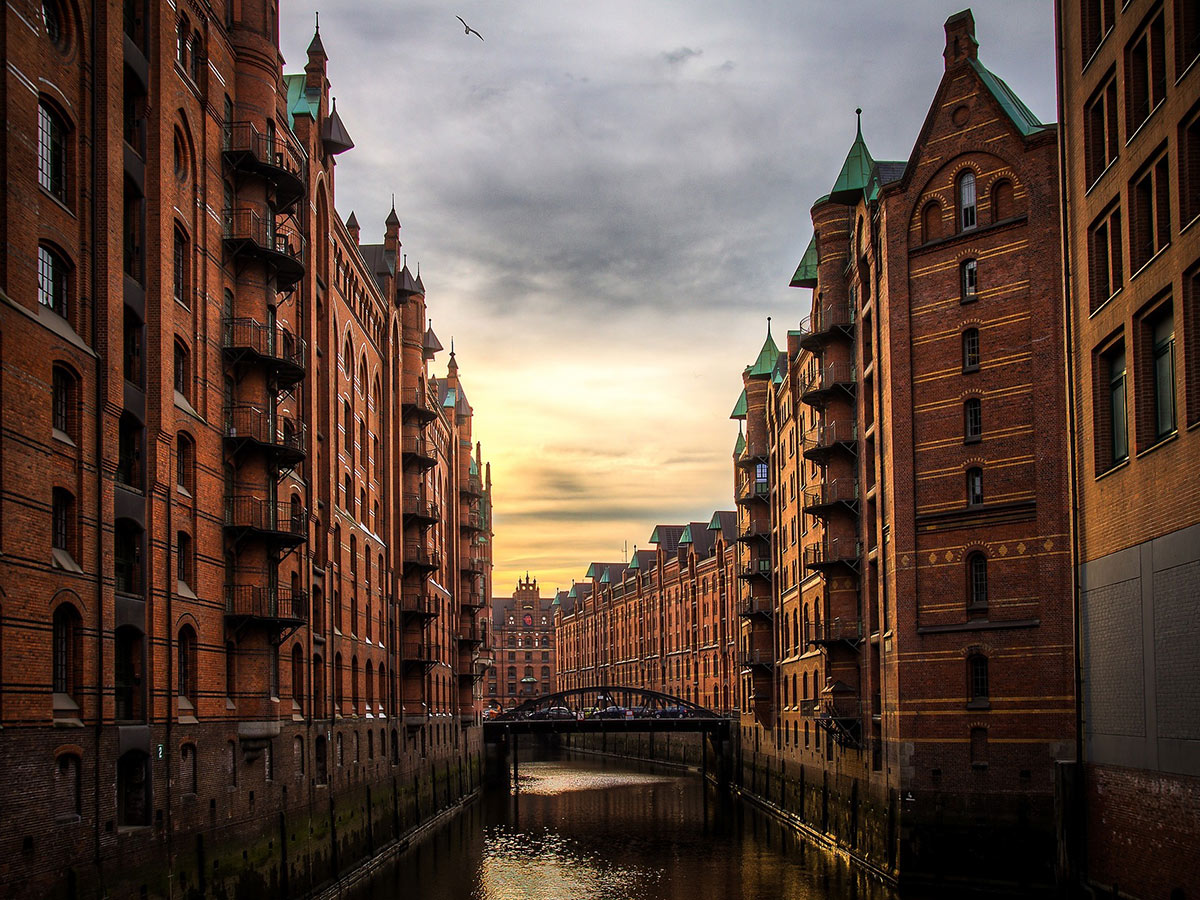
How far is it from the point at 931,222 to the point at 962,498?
7.69 metres

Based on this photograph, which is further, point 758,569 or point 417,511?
point 758,569

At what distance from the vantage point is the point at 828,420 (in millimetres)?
44250

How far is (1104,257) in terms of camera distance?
2336 cm

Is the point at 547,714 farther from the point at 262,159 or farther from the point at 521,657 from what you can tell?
the point at 262,159

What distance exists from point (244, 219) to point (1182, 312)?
2036cm

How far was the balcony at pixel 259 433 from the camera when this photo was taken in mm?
29719

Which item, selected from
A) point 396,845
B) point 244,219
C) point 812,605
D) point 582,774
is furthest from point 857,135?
point 582,774

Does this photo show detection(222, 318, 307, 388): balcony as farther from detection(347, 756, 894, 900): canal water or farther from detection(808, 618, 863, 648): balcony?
detection(808, 618, 863, 648): balcony

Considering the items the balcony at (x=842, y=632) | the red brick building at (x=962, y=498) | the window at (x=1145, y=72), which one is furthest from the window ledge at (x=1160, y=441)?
the balcony at (x=842, y=632)

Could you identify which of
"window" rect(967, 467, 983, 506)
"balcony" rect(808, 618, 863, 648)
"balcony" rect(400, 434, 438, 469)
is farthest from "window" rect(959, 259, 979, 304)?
"balcony" rect(400, 434, 438, 469)

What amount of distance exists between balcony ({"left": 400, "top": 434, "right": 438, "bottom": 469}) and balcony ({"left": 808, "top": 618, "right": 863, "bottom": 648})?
19443mm

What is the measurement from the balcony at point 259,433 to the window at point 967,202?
18522mm

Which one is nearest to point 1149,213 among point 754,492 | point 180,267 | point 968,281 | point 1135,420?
point 1135,420

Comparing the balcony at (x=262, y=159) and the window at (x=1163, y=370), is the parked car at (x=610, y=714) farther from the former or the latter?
the window at (x=1163, y=370)
